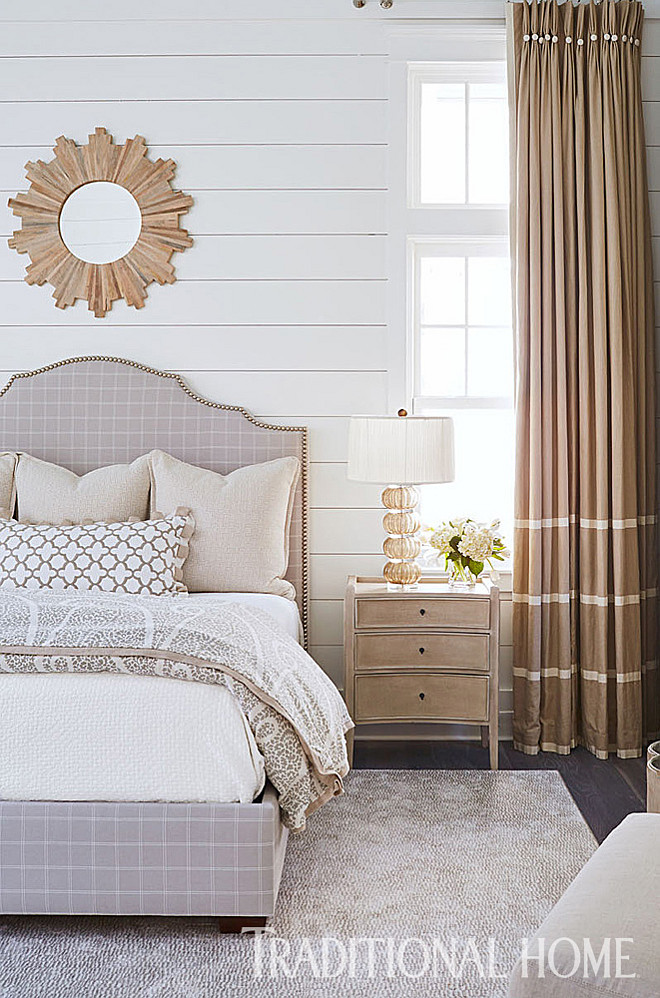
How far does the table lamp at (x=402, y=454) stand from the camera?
341 cm

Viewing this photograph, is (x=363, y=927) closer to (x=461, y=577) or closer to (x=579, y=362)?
(x=461, y=577)

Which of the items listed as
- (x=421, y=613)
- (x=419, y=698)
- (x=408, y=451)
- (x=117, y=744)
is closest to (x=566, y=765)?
(x=419, y=698)

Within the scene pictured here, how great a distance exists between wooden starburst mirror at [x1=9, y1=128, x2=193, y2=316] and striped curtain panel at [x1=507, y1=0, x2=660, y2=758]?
4.42ft

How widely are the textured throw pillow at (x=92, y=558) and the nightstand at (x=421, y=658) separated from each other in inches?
26.0

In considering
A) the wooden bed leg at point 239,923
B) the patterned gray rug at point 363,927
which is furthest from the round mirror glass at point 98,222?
the wooden bed leg at point 239,923

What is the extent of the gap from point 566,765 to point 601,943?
88.1 inches

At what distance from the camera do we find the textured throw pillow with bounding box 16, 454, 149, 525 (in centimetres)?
353

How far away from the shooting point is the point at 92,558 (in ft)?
10.4

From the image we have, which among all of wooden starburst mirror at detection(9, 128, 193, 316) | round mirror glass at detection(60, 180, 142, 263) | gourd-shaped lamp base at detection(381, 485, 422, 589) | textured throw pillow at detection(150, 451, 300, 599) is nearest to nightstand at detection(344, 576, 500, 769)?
gourd-shaped lamp base at detection(381, 485, 422, 589)

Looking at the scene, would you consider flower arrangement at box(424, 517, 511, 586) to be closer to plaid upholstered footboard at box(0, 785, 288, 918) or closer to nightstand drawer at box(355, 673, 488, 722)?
nightstand drawer at box(355, 673, 488, 722)

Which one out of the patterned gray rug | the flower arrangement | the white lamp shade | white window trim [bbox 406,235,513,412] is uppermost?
white window trim [bbox 406,235,513,412]

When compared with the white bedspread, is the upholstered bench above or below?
below

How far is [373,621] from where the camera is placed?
3414 millimetres

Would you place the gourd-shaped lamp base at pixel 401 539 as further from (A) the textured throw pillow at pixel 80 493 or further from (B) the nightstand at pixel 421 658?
(A) the textured throw pillow at pixel 80 493
